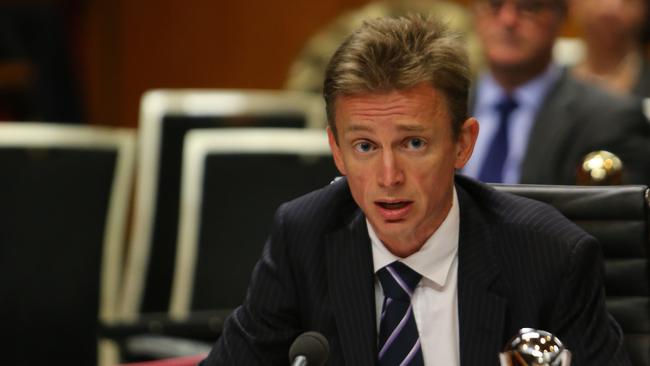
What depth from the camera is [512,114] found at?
3.58 metres

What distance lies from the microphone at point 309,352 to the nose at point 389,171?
261mm

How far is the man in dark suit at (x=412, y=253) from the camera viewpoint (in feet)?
5.72

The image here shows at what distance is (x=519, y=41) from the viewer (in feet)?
11.6

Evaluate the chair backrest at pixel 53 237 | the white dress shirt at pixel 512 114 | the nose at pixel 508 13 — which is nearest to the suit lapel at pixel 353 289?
the chair backrest at pixel 53 237

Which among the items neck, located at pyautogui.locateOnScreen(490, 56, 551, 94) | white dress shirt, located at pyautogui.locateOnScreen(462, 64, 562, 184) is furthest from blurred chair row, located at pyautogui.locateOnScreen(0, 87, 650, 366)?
neck, located at pyautogui.locateOnScreen(490, 56, 551, 94)

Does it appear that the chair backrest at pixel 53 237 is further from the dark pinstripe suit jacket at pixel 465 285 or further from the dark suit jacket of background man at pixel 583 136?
the dark pinstripe suit jacket at pixel 465 285

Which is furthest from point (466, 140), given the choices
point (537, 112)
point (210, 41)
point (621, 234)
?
point (210, 41)

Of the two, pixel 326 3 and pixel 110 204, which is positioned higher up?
pixel 326 3

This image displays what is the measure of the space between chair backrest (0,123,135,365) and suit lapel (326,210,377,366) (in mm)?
1503

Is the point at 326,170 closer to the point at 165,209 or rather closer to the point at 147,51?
the point at 165,209

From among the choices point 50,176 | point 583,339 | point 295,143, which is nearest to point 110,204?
point 50,176

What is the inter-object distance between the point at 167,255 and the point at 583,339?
2.05 metres

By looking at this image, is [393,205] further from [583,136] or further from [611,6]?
[611,6]

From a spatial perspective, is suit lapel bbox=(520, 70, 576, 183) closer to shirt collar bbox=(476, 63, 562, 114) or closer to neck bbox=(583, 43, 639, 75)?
shirt collar bbox=(476, 63, 562, 114)
